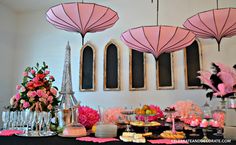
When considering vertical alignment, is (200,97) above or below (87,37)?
below

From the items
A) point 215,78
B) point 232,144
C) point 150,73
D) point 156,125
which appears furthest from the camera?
point 150,73

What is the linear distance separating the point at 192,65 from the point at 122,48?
1215mm

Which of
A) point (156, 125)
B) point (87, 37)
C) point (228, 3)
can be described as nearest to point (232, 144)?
point (156, 125)

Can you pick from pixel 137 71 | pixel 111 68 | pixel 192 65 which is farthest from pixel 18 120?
pixel 192 65

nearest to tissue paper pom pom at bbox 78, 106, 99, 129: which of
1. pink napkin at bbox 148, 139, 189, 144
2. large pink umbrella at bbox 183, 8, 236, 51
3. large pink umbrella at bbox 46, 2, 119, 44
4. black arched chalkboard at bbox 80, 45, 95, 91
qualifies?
pink napkin at bbox 148, 139, 189, 144

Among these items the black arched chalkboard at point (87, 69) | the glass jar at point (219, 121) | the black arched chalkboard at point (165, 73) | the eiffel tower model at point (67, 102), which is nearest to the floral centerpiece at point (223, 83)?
the glass jar at point (219, 121)

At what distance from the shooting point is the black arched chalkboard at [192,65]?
3584 millimetres

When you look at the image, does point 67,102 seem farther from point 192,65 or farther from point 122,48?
point 192,65

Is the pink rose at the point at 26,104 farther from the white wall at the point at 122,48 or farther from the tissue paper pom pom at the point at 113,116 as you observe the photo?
the white wall at the point at 122,48

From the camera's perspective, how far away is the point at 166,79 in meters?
3.71

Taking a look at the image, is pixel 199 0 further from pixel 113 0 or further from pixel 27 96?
pixel 27 96

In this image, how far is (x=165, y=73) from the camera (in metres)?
3.72

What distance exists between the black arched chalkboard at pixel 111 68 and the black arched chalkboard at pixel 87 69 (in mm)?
247

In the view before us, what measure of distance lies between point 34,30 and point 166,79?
112 inches
